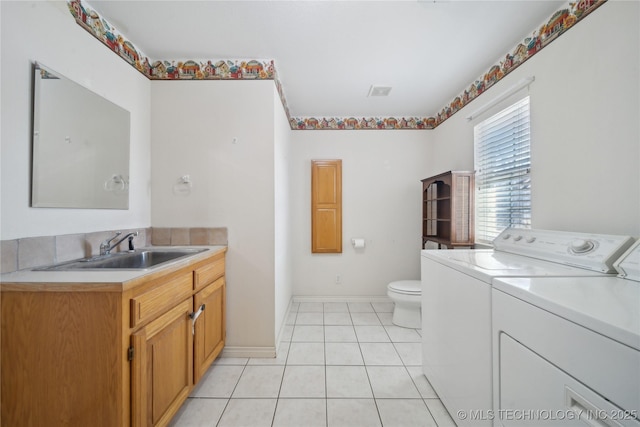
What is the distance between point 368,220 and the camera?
3121 millimetres

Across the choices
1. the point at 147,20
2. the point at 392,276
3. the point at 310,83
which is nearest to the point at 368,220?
the point at 392,276

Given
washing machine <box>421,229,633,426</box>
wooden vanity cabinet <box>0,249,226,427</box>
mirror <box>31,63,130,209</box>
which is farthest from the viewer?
mirror <box>31,63,130,209</box>

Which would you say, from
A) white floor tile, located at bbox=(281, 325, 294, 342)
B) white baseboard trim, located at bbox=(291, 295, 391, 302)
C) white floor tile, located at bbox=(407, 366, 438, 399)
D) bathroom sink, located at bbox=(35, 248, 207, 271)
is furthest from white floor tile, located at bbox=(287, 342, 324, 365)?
bathroom sink, located at bbox=(35, 248, 207, 271)

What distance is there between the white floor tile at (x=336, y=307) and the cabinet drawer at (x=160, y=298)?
1.83m

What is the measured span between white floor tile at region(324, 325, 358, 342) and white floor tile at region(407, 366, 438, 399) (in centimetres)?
56

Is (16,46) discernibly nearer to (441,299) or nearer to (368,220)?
(441,299)

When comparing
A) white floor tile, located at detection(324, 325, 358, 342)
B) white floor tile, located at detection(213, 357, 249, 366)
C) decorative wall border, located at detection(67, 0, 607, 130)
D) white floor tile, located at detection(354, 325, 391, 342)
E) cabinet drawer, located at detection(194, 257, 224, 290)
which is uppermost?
decorative wall border, located at detection(67, 0, 607, 130)

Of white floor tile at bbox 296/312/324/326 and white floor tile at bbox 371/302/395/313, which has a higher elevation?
white floor tile at bbox 371/302/395/313

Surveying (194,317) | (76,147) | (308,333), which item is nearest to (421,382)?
(308,333)

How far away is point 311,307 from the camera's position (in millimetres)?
2955

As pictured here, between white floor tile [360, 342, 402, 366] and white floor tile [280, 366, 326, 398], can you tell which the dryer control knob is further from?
white floor tile [280, 366, 326, 398]

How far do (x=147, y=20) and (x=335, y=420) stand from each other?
2708 millimetres

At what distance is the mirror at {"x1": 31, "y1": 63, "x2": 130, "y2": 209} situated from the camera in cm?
119

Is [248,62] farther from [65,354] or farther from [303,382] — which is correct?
[303,382]
